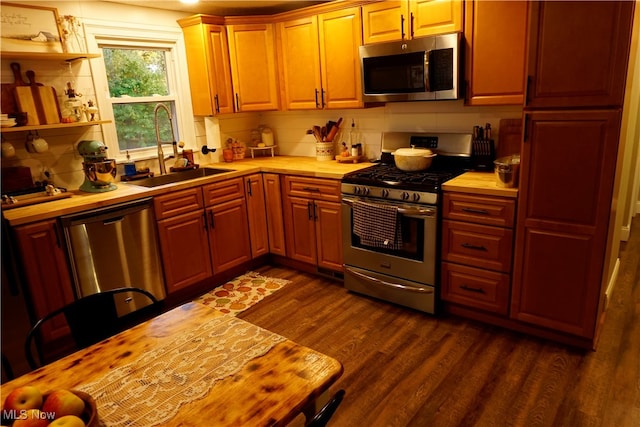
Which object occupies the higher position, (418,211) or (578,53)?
(578,53)

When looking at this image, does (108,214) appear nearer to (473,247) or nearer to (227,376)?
(227,376)

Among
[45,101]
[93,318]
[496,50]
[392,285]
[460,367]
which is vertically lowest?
[460,367]

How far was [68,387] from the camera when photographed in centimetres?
120

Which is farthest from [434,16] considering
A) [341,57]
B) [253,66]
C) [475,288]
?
[475,288]

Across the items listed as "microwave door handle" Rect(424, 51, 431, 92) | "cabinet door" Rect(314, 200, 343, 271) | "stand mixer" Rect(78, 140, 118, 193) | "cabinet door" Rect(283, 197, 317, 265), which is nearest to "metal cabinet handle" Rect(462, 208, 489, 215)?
"microwave door handle" Rect(424, 51, 431, 92)

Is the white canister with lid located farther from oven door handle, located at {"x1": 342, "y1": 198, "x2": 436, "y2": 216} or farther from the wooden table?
the wooden table

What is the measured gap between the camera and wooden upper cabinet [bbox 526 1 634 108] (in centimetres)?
207

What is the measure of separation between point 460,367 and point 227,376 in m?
1.66

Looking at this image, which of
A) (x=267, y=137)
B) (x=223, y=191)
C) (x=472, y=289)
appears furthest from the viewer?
(x=267, y=137)

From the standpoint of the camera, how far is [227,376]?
1207 millimetres

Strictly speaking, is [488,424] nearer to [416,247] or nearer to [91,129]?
[416,247]

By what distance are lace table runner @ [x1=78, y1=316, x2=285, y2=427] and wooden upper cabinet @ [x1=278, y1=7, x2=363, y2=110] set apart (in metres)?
2.53

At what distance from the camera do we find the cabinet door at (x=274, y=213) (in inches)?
148

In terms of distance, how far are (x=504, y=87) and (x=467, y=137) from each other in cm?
49
